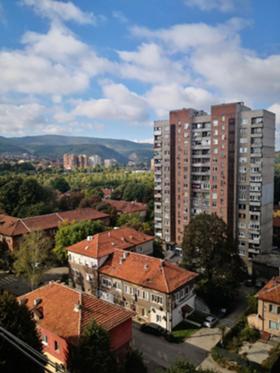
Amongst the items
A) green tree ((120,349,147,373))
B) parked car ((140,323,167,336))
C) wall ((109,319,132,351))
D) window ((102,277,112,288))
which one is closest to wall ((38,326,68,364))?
wall ((109,319,132,351))

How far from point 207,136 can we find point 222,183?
880cm

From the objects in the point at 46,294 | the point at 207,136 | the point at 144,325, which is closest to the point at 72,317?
the point at 46,294

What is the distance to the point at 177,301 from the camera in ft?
97.2

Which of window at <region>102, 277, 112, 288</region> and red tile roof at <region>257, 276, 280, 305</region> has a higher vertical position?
red tile roof at <region>257, 276, 280, 305</region>

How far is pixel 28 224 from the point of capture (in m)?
51.2

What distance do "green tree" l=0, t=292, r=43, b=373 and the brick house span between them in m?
32.3

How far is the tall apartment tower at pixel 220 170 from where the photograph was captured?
156 feet

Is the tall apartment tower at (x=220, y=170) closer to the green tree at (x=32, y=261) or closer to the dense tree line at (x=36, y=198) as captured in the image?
the dense tree line at (x=36, y=198)

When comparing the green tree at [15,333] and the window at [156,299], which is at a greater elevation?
the green tree at [15,333]

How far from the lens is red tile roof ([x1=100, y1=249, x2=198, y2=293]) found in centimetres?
2978

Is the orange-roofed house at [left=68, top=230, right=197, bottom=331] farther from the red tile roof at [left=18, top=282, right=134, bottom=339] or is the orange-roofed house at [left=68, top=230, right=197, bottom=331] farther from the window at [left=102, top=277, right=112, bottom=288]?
the red tile roof at [left=18, top=282, right=134, bottom=339]

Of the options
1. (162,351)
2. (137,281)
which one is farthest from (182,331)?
(137,281)

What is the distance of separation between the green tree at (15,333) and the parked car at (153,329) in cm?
1363

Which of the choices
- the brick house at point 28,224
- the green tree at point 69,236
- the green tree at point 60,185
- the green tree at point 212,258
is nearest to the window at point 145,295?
the green tree at point 212,258
